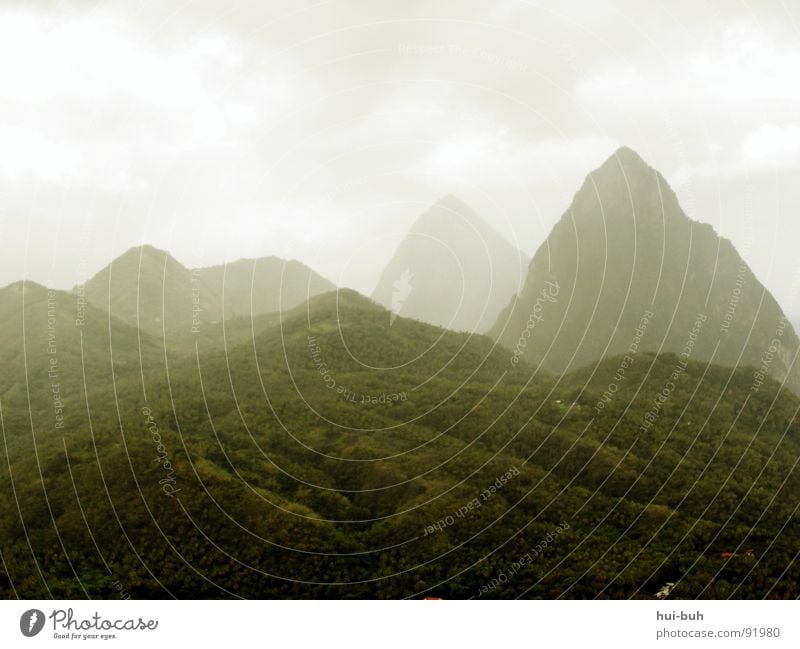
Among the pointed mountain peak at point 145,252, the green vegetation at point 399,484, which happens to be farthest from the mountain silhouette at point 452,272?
the green vegetation at point 399,484

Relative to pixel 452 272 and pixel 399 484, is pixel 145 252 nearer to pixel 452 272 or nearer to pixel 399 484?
pixel 452 272

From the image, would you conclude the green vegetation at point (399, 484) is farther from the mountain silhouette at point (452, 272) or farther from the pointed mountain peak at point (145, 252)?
the mountain silhouette at point (452, 272)

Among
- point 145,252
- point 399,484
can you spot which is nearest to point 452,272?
point 145,252

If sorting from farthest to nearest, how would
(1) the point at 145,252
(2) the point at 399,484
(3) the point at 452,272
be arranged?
(3) the point at 452,272 → (1) the point at 145,252 → (2) the point at 399,484

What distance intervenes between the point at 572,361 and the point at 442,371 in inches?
2199

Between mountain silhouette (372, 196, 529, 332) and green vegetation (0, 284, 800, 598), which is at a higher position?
mountain silhouette (372, 196, 529, 332)

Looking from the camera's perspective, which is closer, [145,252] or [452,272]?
[145,252]

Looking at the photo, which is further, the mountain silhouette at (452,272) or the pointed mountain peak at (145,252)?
the mountain silhouette at (452,272)

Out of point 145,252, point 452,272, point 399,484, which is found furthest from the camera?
point 452,272

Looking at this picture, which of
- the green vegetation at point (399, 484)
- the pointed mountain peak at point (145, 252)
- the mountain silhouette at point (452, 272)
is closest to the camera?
the green vegetation at point (399, 484)

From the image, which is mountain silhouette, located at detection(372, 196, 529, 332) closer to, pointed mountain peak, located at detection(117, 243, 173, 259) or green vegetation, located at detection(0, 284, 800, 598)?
pointed mountain peak, located at detection(117, 243, 173, 259)

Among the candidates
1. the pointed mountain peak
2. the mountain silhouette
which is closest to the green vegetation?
the pointed mountain peak

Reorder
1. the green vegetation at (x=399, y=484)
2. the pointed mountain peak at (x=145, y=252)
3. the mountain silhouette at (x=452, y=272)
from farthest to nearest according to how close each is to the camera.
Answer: the mountain silhouette at (x=452, y=272), the pointed mountain peak at (x=145, y=252), the green vegetation at (x=399, y=484)

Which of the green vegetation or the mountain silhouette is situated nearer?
the green vegetation
